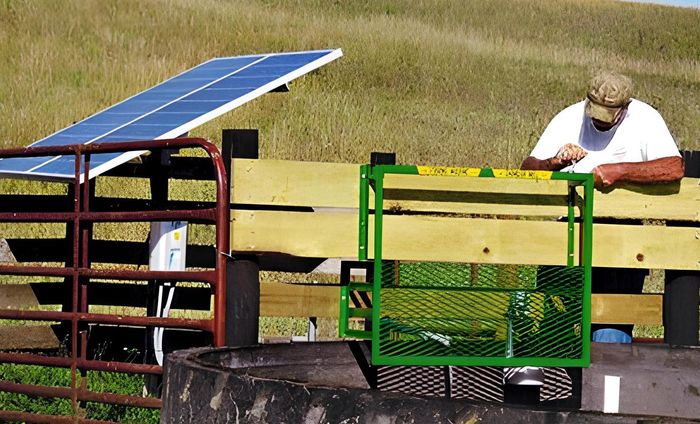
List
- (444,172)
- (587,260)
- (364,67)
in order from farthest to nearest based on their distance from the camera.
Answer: (364,67), (587,260), (444,172)

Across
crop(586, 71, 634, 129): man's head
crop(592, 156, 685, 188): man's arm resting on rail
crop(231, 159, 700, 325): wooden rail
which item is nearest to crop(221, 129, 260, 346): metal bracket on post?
crop(231, 159, 700, 325): wooden rail

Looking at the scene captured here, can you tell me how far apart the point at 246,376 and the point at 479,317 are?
1.59m

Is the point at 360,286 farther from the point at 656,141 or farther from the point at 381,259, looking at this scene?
the point at 656,141

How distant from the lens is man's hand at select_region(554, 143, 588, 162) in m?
7.46

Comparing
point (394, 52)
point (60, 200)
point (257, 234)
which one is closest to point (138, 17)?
point (394, 52)

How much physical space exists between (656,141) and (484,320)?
2.11 m

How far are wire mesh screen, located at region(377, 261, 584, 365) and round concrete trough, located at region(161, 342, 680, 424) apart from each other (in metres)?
0.84

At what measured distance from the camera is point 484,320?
5.78 m

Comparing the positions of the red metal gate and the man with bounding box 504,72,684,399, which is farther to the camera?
the man with bounding box 504,72,684,399

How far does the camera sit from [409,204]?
598cm

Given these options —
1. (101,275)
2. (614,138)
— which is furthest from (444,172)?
(101,275)

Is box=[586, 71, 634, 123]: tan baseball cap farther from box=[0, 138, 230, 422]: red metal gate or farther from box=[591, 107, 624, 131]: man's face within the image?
box=[0, 138, 230, 422]: red metal gate

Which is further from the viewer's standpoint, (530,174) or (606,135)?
(606,135)

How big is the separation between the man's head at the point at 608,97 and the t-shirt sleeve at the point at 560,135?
167 millimetres
